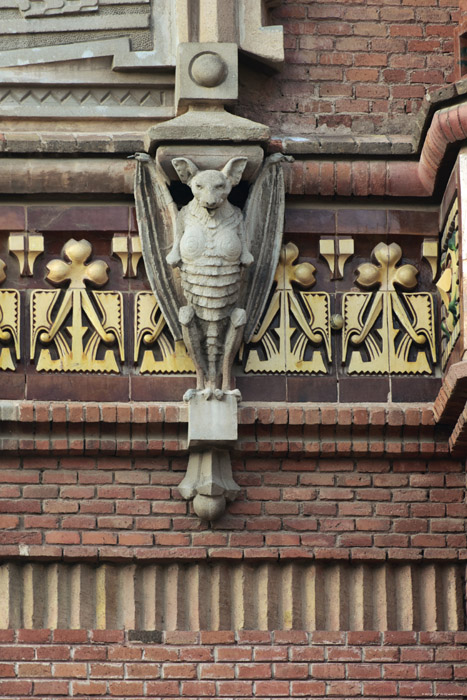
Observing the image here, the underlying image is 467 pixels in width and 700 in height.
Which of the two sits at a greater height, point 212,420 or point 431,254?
point 431,254

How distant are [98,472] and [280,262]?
1489 mm

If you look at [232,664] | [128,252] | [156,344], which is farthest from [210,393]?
[232,664]

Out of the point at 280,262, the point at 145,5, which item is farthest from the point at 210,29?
the point at 280,262

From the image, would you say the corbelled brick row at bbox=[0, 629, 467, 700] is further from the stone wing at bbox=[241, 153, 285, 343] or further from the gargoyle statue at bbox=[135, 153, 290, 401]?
the stone wing at bbox=[241, 153, 285, 343]

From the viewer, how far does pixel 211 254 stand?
11.5 meters

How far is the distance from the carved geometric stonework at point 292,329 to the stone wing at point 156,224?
0.50 m

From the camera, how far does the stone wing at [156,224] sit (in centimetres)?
1169

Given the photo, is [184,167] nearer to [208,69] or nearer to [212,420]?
[208,69]

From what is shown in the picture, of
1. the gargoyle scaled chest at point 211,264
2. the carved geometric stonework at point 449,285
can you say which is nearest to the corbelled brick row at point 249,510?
the carved geometric stonework at point 449,285

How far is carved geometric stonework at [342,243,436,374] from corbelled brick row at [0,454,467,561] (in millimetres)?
490

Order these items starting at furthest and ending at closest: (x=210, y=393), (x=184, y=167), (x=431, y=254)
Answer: (x=431, y=254) → (x=184, y=167) → (x=210, y=393)

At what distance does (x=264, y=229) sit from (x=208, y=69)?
900 mm

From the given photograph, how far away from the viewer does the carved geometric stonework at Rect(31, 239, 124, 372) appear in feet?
38.3

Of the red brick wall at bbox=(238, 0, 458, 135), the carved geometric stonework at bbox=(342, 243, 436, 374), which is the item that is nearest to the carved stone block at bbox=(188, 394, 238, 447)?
the carved geometric stonework at bbox=(342, 243, 436, 374)
